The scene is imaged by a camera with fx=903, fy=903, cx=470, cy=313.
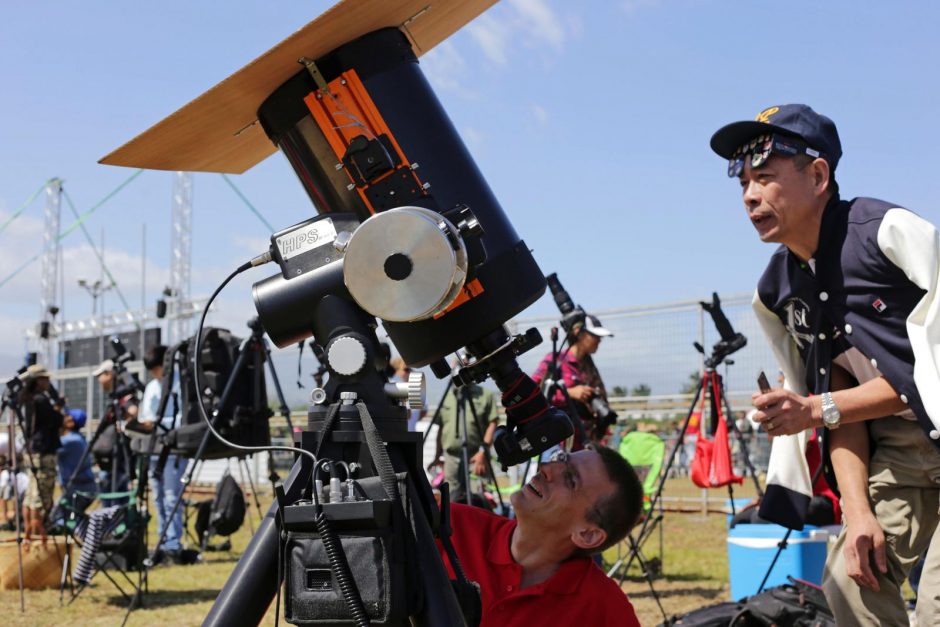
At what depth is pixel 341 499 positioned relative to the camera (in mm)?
1520

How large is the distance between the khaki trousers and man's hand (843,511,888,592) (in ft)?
0.12

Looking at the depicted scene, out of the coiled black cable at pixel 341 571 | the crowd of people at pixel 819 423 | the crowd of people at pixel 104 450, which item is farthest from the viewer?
the crowd of people at pixel 104 450

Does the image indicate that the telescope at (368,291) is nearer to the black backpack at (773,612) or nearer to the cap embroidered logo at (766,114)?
the cap embroidered logo at (766,114)

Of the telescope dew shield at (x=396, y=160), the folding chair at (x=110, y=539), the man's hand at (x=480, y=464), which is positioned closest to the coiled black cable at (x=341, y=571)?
the telescope dew shield at (x=396, y=160)

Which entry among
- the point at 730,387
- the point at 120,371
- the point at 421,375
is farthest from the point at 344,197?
A: the point at 730,387

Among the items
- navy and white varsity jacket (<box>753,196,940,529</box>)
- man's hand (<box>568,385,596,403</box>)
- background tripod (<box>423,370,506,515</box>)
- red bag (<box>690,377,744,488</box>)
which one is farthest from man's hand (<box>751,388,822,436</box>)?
man's hand (<box>568,385,596,403</box>)

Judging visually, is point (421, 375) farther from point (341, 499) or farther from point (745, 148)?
point (745, 148)

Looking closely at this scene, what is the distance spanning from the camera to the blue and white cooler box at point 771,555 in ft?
15.5

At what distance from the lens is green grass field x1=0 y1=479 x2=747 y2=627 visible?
5668mm

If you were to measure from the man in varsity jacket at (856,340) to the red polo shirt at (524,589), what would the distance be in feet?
1.98

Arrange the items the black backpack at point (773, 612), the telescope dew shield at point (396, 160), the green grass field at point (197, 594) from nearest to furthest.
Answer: the telescope dew shield at point (396, 160), the black backpack at point (773, 612), the green grass field at point (197, 594)

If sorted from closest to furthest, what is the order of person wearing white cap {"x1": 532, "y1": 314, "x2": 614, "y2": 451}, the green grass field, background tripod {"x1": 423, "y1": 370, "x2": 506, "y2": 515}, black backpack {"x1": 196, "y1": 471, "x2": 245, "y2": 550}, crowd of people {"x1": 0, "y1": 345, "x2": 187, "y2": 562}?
the green grass field < background tripod {"x1": 423, "y1": 370, "x2": 506, "y2": 515} < person wearing white cap {"x1": 532, "y1": 314, "x2": 614, "y2": 451} < black backpack {"x1": 196, "y1": 471, "x2": 245, "y2": 550} < crowd of people {"x1": 0, "y1": 345, "x2": 187, "y2": 562}

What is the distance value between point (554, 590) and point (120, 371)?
6.54 m

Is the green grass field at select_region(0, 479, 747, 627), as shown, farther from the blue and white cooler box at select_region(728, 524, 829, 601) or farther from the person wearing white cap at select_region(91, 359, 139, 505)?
the person wearing white cap at select_region(91, 359, 139, 505)
